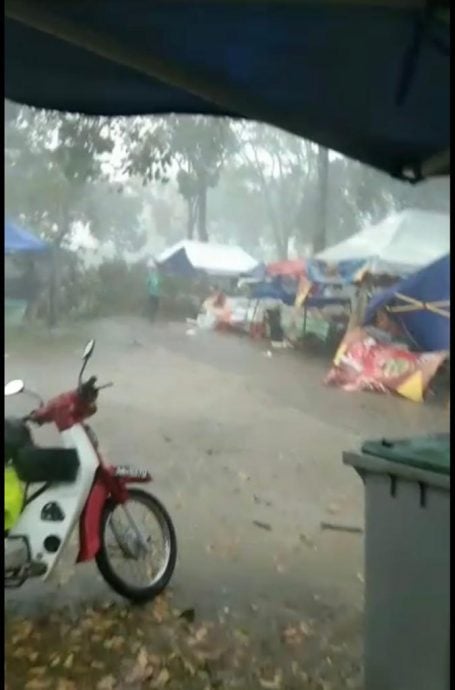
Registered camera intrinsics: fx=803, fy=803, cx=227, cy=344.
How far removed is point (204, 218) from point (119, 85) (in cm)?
33

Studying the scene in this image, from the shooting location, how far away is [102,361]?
1787 mm

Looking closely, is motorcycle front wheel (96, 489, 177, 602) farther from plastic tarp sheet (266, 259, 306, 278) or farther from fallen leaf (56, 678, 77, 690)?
plastic tarp sheet (266, 259, 306, 278)

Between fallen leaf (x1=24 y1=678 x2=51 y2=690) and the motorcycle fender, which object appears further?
the motorcycle fender

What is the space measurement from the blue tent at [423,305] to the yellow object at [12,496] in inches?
33.9

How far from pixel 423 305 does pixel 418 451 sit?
1.79 feet

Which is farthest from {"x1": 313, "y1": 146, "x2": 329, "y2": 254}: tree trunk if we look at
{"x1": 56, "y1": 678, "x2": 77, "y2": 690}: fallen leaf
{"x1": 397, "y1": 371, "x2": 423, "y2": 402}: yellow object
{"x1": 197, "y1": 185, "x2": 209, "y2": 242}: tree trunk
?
{"x1": 56, "y1": 678, "x2": 77, "y2": 690}: fallen leaf

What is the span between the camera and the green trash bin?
1.31m

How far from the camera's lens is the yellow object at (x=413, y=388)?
1800mm

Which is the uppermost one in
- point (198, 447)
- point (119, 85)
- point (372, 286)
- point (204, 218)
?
point (119, 85)

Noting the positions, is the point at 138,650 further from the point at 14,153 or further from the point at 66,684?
the point at 14,153

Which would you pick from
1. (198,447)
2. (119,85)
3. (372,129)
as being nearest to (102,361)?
(198,447)

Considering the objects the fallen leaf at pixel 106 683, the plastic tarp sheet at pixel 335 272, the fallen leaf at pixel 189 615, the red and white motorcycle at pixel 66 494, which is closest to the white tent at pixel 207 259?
the plastic tarp sheet at pixel 335 272

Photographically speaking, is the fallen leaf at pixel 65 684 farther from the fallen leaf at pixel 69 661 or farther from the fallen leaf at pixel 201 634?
the fallen leaf at pixel 201 634

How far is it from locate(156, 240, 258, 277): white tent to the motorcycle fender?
0.51 m
